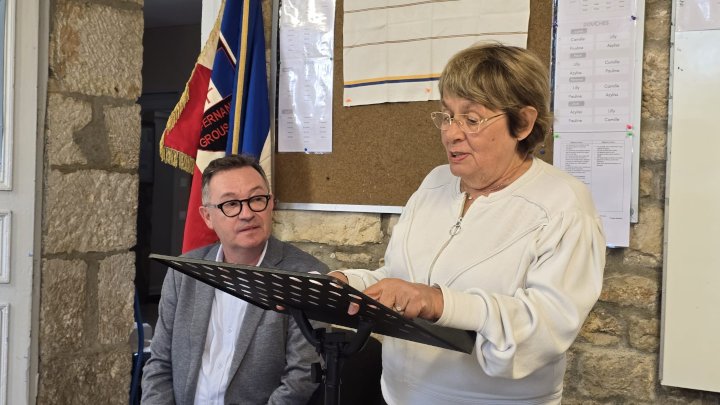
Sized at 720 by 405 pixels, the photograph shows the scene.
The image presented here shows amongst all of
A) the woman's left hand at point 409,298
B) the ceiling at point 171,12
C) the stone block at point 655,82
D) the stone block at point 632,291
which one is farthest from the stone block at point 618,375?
the ceiling at point 171,12

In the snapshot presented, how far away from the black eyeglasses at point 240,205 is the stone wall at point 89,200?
42.7 inches

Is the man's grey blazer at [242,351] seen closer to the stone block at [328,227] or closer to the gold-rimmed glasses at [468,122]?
the stone block at [328,227]

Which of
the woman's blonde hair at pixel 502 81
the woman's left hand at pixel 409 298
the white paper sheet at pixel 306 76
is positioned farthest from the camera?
the white paper sheet at pixel 306 76

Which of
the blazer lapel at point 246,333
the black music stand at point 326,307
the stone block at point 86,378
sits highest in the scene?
the black music stand at point 326,307

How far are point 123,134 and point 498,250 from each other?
6.77ft

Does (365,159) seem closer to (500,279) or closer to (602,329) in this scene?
(602,329)

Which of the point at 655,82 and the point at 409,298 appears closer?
the point at 409,298

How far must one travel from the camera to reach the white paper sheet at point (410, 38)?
2.39m

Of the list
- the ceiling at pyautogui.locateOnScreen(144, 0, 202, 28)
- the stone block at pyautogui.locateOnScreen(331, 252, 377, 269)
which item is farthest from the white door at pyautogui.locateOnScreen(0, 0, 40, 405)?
the ceiling at pyautogui.locateOnScreen(144, 0, 202, 28)

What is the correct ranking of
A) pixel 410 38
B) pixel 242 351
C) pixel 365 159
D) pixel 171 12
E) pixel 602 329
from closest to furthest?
pixel 242 351 → pixel 602 329 → pixel 410 38 → pixel 365 159 → pixel 171 12

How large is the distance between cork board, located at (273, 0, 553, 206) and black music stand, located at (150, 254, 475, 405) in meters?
1.28

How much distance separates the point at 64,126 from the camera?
9.36 ft

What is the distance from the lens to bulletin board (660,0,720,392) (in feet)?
6.61

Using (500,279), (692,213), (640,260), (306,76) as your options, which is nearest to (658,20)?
(692,213)
